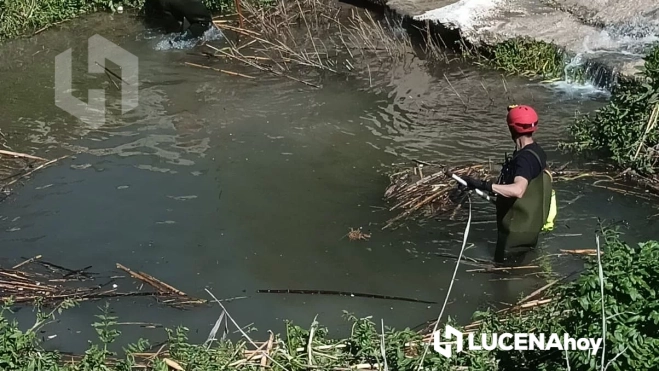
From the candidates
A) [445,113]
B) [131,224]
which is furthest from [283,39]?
[131,224]

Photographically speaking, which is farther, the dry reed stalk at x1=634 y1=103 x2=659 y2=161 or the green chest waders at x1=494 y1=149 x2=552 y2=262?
the dry reed stalk at x1=634 y1=103 x2=659 y2=161

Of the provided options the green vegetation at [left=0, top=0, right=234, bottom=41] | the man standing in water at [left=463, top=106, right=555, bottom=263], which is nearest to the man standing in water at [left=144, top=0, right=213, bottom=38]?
the green vegetation at [left=0, top=0, right=234, bottom=41]

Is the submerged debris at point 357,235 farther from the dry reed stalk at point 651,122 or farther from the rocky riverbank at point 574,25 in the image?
the rocky riverbank at point 574,25

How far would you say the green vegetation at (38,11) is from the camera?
1341 centimetres

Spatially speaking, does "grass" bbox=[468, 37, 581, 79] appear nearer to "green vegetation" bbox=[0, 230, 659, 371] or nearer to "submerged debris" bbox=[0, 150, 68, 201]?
"green vegetation" bbox=[0, 230, 659, 371]

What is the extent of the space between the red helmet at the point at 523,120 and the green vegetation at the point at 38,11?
8.60 meters

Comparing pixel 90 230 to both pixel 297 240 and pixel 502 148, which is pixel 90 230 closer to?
pixel 297 240

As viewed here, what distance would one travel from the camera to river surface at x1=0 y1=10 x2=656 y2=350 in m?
6.68

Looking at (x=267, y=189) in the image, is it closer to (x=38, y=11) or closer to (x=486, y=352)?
(x=486, y=352)

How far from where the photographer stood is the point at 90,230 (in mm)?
7793

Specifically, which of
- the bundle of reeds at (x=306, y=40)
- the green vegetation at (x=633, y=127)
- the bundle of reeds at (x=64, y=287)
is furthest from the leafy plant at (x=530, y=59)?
the bundle of reeds at (x=64, y=287)

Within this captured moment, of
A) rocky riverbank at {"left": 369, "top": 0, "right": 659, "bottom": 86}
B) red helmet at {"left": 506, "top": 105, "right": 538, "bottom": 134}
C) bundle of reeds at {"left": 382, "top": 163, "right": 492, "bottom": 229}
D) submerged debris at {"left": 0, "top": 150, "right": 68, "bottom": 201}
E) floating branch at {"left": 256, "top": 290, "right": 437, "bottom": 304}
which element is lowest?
submerged debris at {"left": 0, "top": 150, "right": 68, "bottom": 201}

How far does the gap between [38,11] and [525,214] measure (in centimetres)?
998

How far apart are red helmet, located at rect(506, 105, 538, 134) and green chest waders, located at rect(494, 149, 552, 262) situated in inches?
7.8
